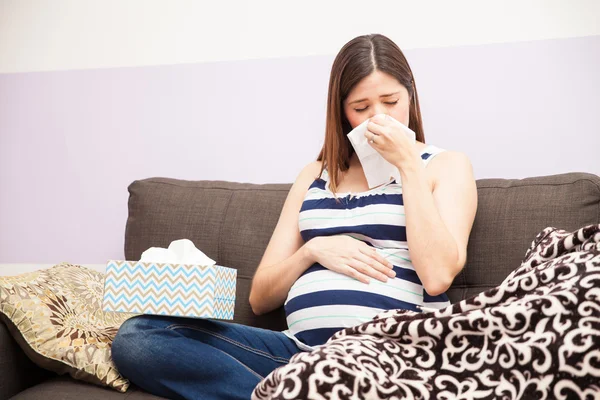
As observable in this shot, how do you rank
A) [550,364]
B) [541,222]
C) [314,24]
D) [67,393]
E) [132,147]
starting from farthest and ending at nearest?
[132,147], [314,24], [541,222], [67,393], [550,364]

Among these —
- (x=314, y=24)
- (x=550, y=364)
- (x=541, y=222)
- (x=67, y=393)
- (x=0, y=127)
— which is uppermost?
(x=314, y=24)

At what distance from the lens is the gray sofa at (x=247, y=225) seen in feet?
4.98

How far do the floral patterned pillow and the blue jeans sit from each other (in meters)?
0.08

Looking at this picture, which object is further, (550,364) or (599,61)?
(599,61)

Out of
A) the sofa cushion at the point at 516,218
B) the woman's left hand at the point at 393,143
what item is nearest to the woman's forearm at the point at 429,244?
the woman's left hand at the point at 393,143

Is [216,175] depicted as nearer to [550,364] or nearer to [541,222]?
[541,222]

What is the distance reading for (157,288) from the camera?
4.63ft

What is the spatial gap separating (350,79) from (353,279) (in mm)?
531

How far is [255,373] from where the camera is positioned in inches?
56.6

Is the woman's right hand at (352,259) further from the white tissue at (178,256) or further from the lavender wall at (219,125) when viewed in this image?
the lavender wall at (219,125)

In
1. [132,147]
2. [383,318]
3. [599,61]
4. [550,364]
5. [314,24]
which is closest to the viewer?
[550,364]

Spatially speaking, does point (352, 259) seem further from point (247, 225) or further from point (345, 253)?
point (247, 225)

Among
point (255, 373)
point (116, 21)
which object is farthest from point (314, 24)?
point (255, 373)

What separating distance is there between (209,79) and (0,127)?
2.99ft
